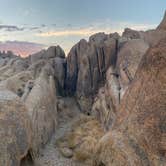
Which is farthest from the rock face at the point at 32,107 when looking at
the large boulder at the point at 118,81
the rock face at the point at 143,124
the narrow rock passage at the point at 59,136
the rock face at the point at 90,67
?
the large boulder at the point at 118,81

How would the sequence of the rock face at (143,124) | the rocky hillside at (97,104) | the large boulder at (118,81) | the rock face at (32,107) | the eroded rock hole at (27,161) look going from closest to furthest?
the rock face at (143,124) → the rocky hillside at (97,104) → the rock face at (32,107) → the eroded rock hole at (27,161) → the large boulder at (118,81)

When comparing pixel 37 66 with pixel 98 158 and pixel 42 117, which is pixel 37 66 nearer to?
pixel 42 117

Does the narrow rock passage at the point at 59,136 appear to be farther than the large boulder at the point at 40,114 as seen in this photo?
No

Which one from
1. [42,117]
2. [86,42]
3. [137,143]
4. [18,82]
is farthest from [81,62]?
[137,143]

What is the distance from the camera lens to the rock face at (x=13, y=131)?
63.9 feet

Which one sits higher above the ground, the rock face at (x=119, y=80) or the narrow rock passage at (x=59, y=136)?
the rock face at (x=119, y=80)

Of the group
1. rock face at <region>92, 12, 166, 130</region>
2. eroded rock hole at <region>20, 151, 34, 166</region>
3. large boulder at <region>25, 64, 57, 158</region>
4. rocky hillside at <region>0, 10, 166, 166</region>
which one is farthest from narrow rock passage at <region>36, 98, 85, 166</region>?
rock face at <region>92, 12, 166, 130</region>

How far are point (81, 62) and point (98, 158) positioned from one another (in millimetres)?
37726

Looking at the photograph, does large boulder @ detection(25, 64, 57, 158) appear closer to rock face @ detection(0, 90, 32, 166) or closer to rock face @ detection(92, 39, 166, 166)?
rock face @ detection(0, 90, 32, 166)

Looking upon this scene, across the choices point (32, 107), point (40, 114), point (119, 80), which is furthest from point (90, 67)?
point (32, 107)

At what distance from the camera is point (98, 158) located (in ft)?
64.2

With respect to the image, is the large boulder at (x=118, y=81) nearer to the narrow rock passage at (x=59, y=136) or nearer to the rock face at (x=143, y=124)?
the narrow rock passage at (x=59, y=136)

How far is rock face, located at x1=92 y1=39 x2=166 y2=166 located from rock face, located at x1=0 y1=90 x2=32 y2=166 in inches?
225

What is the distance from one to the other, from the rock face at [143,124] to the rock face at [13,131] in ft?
18.8
